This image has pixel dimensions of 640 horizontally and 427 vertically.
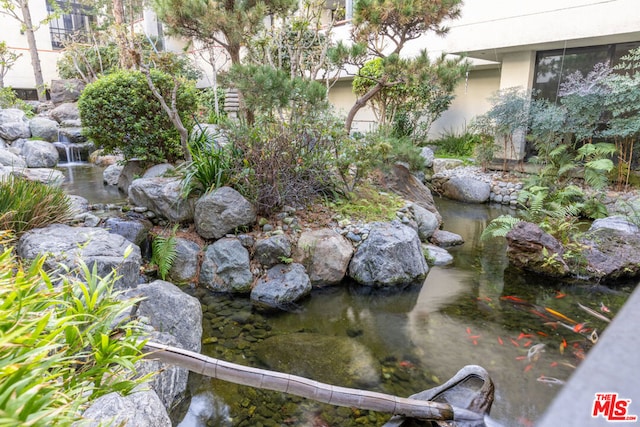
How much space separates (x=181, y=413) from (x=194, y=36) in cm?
596

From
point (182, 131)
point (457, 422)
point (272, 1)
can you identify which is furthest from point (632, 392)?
point (272, 1)

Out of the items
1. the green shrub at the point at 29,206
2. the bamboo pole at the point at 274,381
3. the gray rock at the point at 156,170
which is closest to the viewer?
the bamboo pole at the point at 274,381

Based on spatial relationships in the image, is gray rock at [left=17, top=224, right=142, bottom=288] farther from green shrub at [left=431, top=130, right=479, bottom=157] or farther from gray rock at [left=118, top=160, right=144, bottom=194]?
green shrub at [left=431, top=130, right=479, bottom=157]

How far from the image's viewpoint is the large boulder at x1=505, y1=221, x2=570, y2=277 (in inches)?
221

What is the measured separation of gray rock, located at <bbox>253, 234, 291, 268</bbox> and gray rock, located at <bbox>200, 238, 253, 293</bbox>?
0.62ft

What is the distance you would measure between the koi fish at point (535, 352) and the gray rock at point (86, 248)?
390 cm

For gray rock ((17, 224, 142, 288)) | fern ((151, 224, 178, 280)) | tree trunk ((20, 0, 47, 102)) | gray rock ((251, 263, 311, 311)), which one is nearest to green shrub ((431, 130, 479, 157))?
gray rock ((251, 263, 311, 311))

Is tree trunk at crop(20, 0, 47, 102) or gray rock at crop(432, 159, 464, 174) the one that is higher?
tree trunk at crop(20, 0, 47, 102)

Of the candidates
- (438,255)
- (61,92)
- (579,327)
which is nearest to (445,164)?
(438,255)

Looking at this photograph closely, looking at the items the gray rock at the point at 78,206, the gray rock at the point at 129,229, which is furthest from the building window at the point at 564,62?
the gray rock at the point at 78,206

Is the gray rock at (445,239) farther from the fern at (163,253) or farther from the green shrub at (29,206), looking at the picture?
the green shrub at (29,206)

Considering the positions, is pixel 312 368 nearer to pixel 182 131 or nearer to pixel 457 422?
pixel 457 422

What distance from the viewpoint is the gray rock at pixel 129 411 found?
5.94ft

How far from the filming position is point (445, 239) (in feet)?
23.0
